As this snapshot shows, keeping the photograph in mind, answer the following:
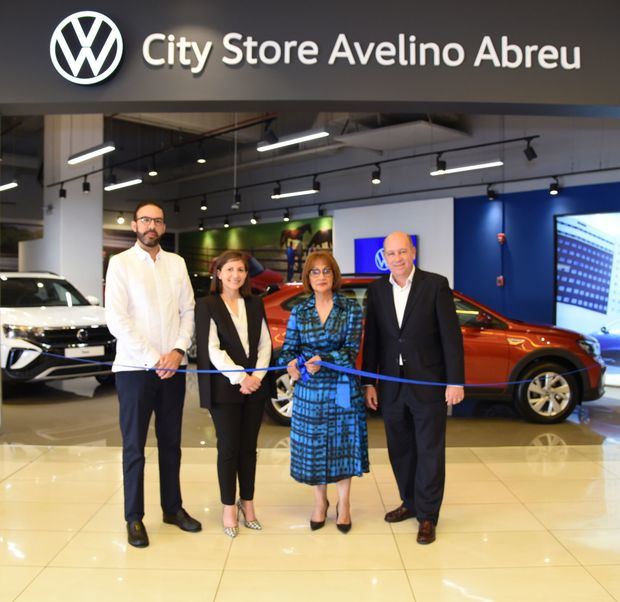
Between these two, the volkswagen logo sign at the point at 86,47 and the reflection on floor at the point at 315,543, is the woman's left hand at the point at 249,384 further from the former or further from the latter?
the volkswagen logo sign at the point at 86,47

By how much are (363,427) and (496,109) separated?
2871 mm

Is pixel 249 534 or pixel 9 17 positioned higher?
pixel 9 17

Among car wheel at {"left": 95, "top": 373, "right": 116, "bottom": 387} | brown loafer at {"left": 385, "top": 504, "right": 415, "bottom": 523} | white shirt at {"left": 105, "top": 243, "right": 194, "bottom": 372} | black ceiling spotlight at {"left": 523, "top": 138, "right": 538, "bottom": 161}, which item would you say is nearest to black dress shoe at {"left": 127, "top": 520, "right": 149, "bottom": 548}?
white shirt at {"left": 105, "top": 243, "right": 194, "bottom": 372}

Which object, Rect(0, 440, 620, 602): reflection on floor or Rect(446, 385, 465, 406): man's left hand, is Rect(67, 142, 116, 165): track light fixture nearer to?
Rect(0, 440, 620, 602): reflection on floor

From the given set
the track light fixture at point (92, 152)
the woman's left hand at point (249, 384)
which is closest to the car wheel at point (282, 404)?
the woman's left hand at point (249, 384)

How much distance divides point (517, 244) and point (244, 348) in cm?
964

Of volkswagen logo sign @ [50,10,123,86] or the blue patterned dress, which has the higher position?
volkswagen logo sign @ [50,10,123,86]

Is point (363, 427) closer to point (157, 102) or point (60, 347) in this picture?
point (157, 102)

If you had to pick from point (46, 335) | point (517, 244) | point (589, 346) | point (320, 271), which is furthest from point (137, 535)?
point (517, 244)

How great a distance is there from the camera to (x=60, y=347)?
681 centimetres

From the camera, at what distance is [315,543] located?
10.3ft

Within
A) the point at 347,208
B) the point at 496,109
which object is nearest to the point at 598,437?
the point at 496,109

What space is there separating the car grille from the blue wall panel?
301 inches

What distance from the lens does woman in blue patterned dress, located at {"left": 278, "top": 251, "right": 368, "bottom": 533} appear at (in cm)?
315
